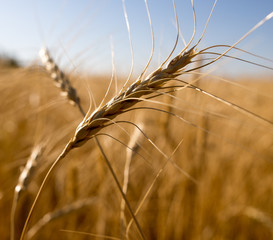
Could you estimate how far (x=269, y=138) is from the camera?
79.2 inches

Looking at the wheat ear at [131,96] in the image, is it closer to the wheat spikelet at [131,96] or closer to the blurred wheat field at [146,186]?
the wheat spikelet at [131,96]

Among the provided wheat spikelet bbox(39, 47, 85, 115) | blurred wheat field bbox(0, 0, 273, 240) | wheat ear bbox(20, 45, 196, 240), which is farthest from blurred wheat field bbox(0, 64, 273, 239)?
wheat ear bbox(20, 45, 196, 240)

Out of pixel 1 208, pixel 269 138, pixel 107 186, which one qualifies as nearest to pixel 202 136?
pixel 107 186

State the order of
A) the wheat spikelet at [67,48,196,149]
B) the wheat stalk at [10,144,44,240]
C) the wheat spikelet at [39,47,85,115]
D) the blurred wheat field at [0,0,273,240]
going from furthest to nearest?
the blurred wheat field at [0,0,273,240] < the wheat spikelet at [39,47,85,115] < the wheat stalk at [10,144,44,240] < the wheat spikelet at [67,48,196,149]

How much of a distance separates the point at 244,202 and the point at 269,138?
0.74m

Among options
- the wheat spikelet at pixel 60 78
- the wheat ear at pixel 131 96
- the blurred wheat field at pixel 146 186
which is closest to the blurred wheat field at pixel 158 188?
the blurred wheat field at pixel 146 186

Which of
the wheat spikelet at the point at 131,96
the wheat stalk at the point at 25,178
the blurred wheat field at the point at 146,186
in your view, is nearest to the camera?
the wheat spikelet at the point at 131,96

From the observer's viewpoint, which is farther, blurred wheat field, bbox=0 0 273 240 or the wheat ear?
blurred wheat field, bbox=0 0 273 240

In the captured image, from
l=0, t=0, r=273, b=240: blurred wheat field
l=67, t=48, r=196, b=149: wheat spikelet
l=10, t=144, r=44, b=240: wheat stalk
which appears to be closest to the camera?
l=67, t=48, r=196, b=149: wheat spikelet

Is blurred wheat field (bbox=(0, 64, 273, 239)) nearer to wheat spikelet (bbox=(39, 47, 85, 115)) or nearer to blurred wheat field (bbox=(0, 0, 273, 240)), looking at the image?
blurred wheat field (bbox=(0, 0, 273, 240))

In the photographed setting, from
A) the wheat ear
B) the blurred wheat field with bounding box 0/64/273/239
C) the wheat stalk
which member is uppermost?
the wheat ear

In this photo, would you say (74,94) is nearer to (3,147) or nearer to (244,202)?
(3,147)

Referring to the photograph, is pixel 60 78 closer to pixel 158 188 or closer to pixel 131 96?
pixel 131 96

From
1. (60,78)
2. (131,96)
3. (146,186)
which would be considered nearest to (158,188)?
(146,186)
